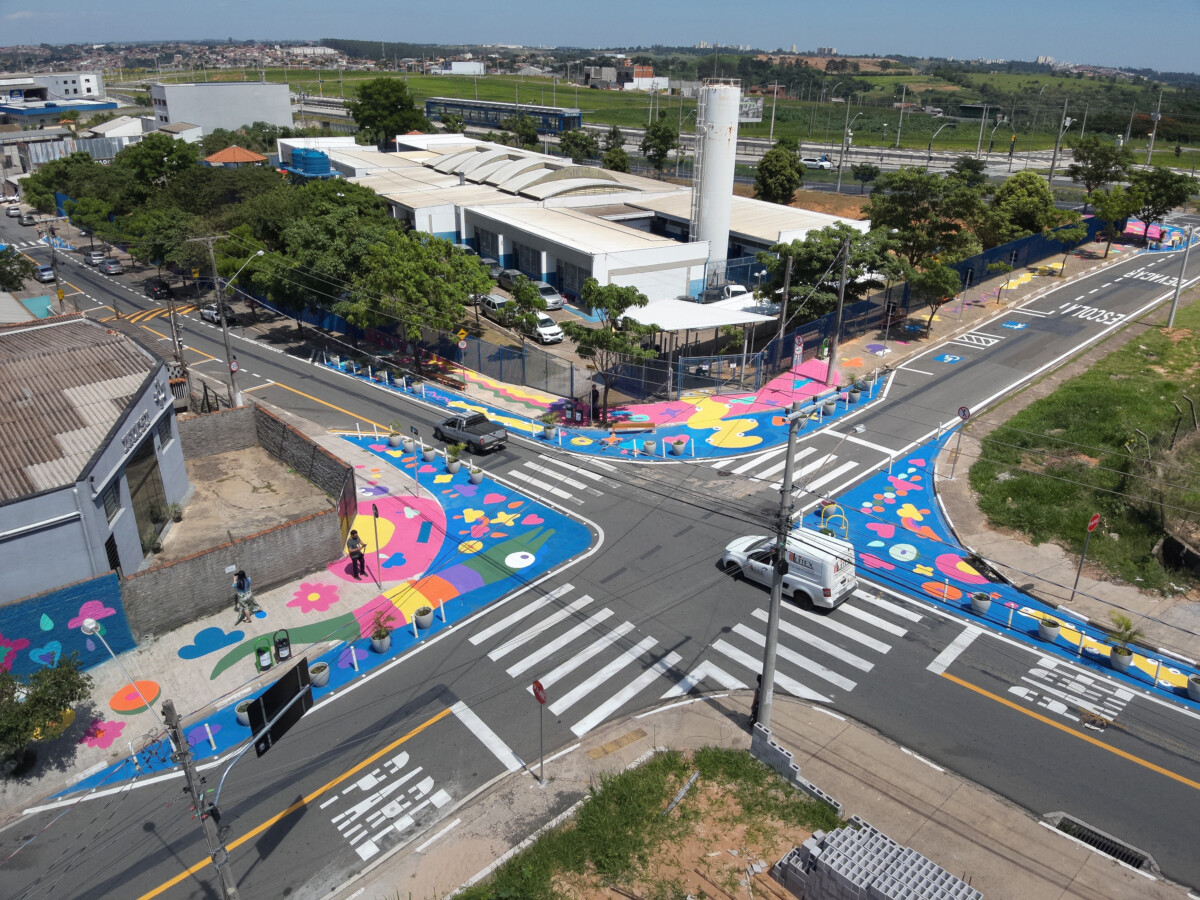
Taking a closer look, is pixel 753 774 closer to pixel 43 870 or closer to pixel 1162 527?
pixel 43 870

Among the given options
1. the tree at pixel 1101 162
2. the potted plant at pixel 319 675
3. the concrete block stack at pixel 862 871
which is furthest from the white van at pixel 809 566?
the tree at pixel 1101 162

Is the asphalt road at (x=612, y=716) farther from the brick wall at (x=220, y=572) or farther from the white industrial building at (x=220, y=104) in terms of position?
the white industrial building at (x=220, y=104)

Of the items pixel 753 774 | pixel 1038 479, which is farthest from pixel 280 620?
pixel 1038 479

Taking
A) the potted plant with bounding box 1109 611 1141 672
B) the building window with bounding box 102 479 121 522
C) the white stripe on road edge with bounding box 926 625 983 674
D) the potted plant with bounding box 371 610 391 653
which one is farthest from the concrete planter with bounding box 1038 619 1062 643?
the building window with bounding box 102 479 121 522

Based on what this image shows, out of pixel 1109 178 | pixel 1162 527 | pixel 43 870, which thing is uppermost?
pixel 1109 178

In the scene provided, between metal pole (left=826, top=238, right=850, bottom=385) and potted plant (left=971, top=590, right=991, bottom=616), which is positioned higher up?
metal pole (left=826, top=238, right=850, bottom=385)

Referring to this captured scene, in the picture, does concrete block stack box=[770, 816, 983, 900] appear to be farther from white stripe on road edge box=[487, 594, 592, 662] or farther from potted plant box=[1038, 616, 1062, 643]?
potted plant box=[1038, 616, 1062, 643]
